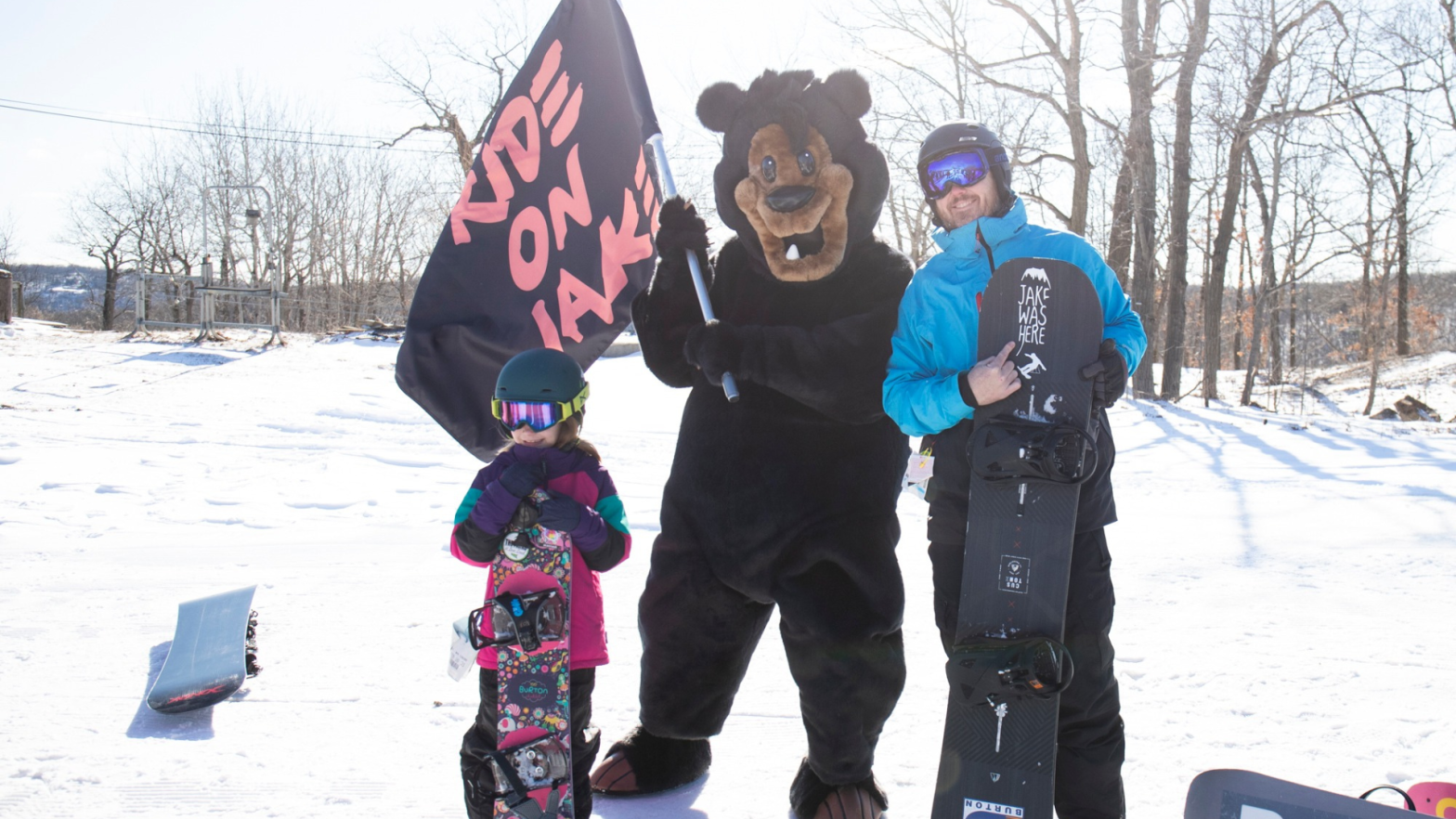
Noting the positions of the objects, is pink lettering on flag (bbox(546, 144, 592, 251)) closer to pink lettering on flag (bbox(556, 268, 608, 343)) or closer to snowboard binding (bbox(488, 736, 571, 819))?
pink lettering on flag (bbox(556, 268, 608, 343))

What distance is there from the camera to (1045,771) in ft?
5.95

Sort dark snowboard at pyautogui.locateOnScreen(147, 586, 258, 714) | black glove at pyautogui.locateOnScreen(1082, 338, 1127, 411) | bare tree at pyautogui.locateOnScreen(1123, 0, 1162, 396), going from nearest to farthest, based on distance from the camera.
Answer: black glove at pyautogui.locateOnScreen(1082, 338, 1127, 411), dark snowboard at pyautogui.locateOnScreen(147, 586, 258, 714), bare tree at pyautogui.locateOnScreen(1123, 0, 1162, 396)

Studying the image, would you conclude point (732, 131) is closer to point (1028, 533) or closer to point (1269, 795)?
point (1028, 533)

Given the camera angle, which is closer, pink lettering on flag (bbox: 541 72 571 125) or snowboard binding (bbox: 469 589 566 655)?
snowboard binding (bbox: 469 589 566 655)

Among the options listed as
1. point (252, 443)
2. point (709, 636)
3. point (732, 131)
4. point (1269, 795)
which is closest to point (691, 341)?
point (732, 131)

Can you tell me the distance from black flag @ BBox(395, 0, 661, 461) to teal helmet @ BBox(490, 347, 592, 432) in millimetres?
453

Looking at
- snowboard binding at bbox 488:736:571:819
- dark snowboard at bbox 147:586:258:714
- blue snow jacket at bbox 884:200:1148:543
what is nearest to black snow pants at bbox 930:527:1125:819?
blue snow jacket at bbox 884:200:1148:543

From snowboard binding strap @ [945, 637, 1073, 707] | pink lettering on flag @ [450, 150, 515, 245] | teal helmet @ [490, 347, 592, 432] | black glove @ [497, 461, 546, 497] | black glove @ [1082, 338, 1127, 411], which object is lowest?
snowboard binding strap @ [945, 637, 1073, 707]

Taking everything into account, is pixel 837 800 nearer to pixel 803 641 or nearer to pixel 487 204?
pixel 803 641

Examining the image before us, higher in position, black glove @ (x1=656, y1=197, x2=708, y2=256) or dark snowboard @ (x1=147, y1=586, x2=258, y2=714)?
black glove @ (x1=656, y1=197, x2=708, y2=256)

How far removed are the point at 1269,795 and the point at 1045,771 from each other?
0.41 m

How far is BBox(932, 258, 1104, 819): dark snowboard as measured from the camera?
1809 mm

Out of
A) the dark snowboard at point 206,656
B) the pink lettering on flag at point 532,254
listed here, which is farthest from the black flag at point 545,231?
the dark snowboard at point 206,656

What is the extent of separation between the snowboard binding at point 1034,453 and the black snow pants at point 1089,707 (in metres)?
0.24
